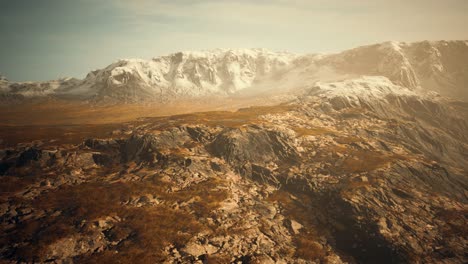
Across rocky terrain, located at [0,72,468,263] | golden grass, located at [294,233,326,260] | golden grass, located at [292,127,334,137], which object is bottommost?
golden grass, located at [294,233,326,260]

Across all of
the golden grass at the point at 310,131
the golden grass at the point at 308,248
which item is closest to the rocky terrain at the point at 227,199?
the golden grass at the point at 308,248

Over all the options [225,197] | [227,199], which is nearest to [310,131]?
[225,197]

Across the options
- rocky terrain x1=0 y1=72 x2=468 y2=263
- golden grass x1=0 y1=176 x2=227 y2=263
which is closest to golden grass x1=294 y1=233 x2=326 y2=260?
rocky terrain x1=0 y1=72 x2=468 y2=263

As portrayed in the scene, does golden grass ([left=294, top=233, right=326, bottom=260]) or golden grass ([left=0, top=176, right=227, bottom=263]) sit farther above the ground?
golden grass ([left=0, top=176, right=227, bottom=263])

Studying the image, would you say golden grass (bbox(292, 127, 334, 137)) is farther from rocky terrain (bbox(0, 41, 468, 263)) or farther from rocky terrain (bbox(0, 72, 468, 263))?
rocky terrain (bbox(0, 72, 468, 263))

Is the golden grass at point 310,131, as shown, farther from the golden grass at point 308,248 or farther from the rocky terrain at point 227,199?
the golden grass at point 308,248

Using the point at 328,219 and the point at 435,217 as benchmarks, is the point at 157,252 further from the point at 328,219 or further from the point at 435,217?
the point at 435,217

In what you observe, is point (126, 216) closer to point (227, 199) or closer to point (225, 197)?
point (225, 197)

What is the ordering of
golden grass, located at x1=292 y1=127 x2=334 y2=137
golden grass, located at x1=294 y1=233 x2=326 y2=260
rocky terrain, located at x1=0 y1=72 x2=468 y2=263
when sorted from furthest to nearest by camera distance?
golden grass, located at x1=292 y1=127 x2=334 y2=137, golden grass, located at x1=294 y1=233 x2=326 y2=260, rocky terrain, located at x1=0 y1=72 x2=468 y2=263

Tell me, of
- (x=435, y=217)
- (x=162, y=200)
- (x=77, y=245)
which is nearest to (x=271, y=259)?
(x=162, y=200)
